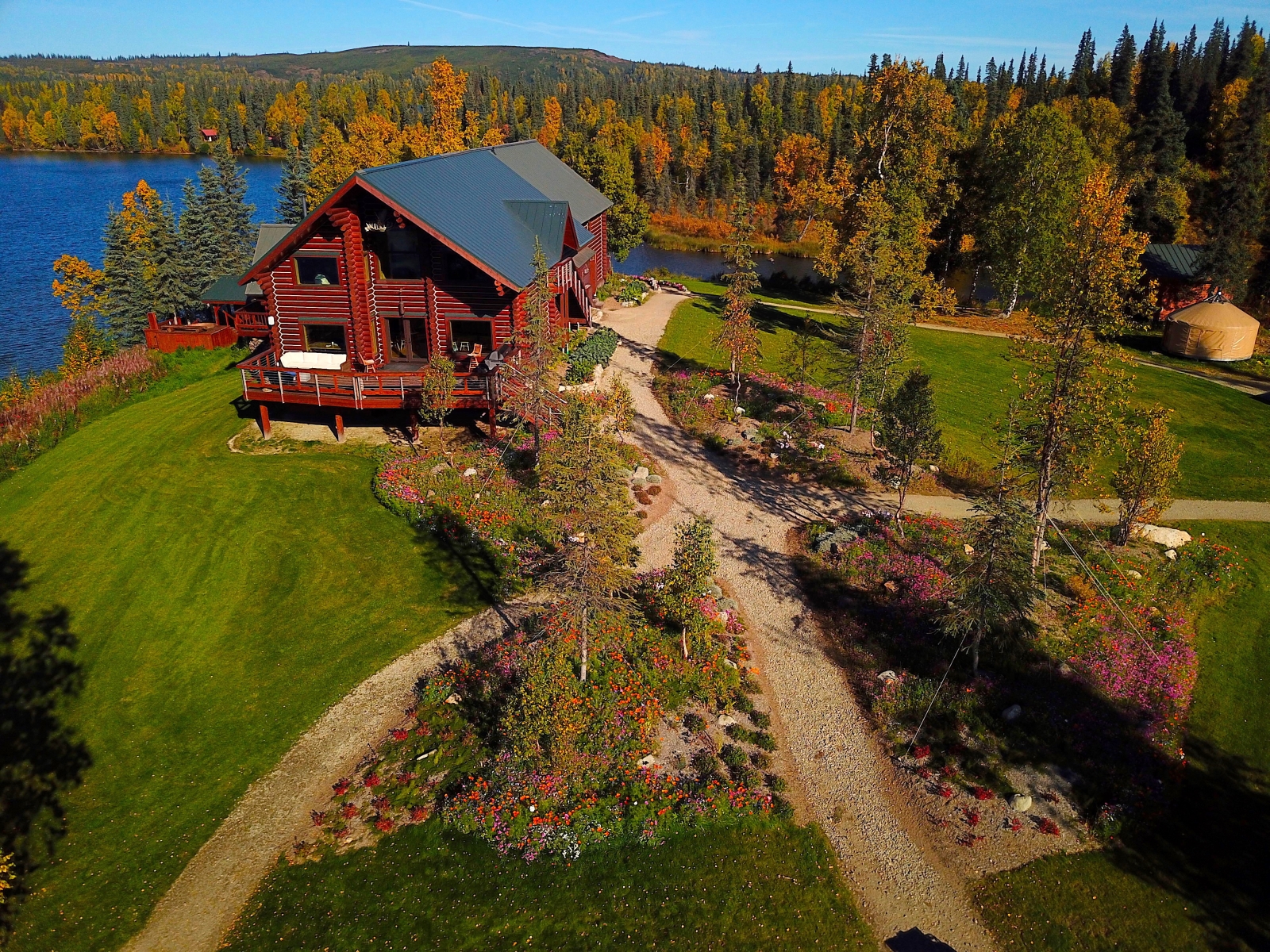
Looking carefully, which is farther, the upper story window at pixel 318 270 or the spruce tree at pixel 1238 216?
the spruce tree at pixel 1238 216

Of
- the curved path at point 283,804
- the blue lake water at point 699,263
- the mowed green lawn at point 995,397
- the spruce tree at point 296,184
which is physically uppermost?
the spruce tree at point 296,184

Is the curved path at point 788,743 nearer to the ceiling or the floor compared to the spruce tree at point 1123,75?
nearer to the floor

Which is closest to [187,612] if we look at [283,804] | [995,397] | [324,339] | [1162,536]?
[283,804]

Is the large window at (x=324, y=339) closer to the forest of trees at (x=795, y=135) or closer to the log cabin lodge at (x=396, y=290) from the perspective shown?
the log cabin lodge at (x=396, y=290)

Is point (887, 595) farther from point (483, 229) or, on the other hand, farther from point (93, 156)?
point (93, 156)

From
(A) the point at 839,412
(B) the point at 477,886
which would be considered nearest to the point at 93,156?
(A) the point at 839,412

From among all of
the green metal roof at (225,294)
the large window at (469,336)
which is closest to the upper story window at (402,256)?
the large window at (469,336)

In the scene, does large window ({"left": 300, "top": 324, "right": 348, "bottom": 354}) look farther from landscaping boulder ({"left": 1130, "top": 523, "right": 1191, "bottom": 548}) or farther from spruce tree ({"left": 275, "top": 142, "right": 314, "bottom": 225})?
landscaping boulder ({"left": 1130, "top": 523, "right": 1191, "bottom": 548})
